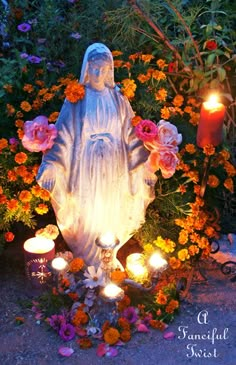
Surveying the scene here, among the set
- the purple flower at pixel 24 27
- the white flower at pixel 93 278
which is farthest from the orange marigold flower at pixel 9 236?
the purple flower at pixel 24 27

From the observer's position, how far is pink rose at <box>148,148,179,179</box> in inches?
113

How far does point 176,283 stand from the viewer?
10.4ft

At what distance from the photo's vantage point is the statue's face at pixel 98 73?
272 cm

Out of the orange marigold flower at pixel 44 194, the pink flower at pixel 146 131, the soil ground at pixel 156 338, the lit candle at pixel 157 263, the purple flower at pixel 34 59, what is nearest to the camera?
the soil ground at pixel 156 338

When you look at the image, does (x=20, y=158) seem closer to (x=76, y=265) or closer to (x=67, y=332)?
(x=76, y=265)

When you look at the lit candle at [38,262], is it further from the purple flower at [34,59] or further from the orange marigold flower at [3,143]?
the purple flower at [34,59]

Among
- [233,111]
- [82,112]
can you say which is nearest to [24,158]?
[82,112]

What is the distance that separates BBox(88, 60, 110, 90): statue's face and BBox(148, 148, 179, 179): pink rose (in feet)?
1.61

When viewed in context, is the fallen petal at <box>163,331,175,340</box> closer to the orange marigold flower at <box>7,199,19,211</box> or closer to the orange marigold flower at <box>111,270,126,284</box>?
the orange marigold flower at <box>111,270,126,284</box>

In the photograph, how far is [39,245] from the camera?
323cm

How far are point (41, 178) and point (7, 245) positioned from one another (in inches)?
39.3

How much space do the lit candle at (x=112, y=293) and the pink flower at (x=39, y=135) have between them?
839 millimetres

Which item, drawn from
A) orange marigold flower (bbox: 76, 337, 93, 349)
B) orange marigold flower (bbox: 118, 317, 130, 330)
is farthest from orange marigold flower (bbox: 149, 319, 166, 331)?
orange marigold flower (bbox: 76, 337, 93, 349)

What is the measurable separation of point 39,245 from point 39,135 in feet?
2.65
